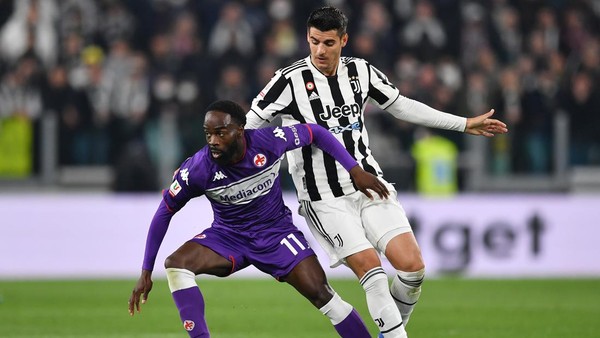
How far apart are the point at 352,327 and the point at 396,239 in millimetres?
647

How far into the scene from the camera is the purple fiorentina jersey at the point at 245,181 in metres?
6.75

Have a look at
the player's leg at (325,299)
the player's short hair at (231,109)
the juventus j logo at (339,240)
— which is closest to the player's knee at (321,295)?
the player's leg at (325,299)

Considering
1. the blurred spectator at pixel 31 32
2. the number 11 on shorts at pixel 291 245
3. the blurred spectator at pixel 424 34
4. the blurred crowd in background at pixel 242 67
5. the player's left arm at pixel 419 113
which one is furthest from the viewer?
the blurred spectator at pixel 424 34

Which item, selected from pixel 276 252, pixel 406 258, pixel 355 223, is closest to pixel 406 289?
→ pixel 406 258

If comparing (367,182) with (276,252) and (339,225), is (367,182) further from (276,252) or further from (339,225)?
(276,252)

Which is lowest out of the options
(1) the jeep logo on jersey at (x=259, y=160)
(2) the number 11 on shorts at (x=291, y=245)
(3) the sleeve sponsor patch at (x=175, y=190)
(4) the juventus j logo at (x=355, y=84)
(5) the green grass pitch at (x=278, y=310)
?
(5) the green grass pitch at (x=278, y=310)

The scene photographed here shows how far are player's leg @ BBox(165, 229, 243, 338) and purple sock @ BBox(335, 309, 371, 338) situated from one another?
80 cm

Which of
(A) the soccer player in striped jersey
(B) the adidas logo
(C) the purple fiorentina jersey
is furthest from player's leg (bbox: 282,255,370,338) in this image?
(B) the adidas logo

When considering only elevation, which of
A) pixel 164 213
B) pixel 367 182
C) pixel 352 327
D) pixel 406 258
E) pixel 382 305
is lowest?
pixel 352 327

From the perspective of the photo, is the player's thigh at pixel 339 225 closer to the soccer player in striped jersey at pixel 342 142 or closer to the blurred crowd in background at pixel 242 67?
the soccer player in striped jersey at pixel 342 142

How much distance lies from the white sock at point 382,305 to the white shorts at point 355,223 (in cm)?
22

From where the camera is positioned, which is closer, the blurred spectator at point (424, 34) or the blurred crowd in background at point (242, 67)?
the blurred crowd in background at point (242, 67)

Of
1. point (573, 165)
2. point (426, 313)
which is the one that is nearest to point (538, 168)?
point (573, 165)

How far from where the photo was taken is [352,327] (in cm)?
688
